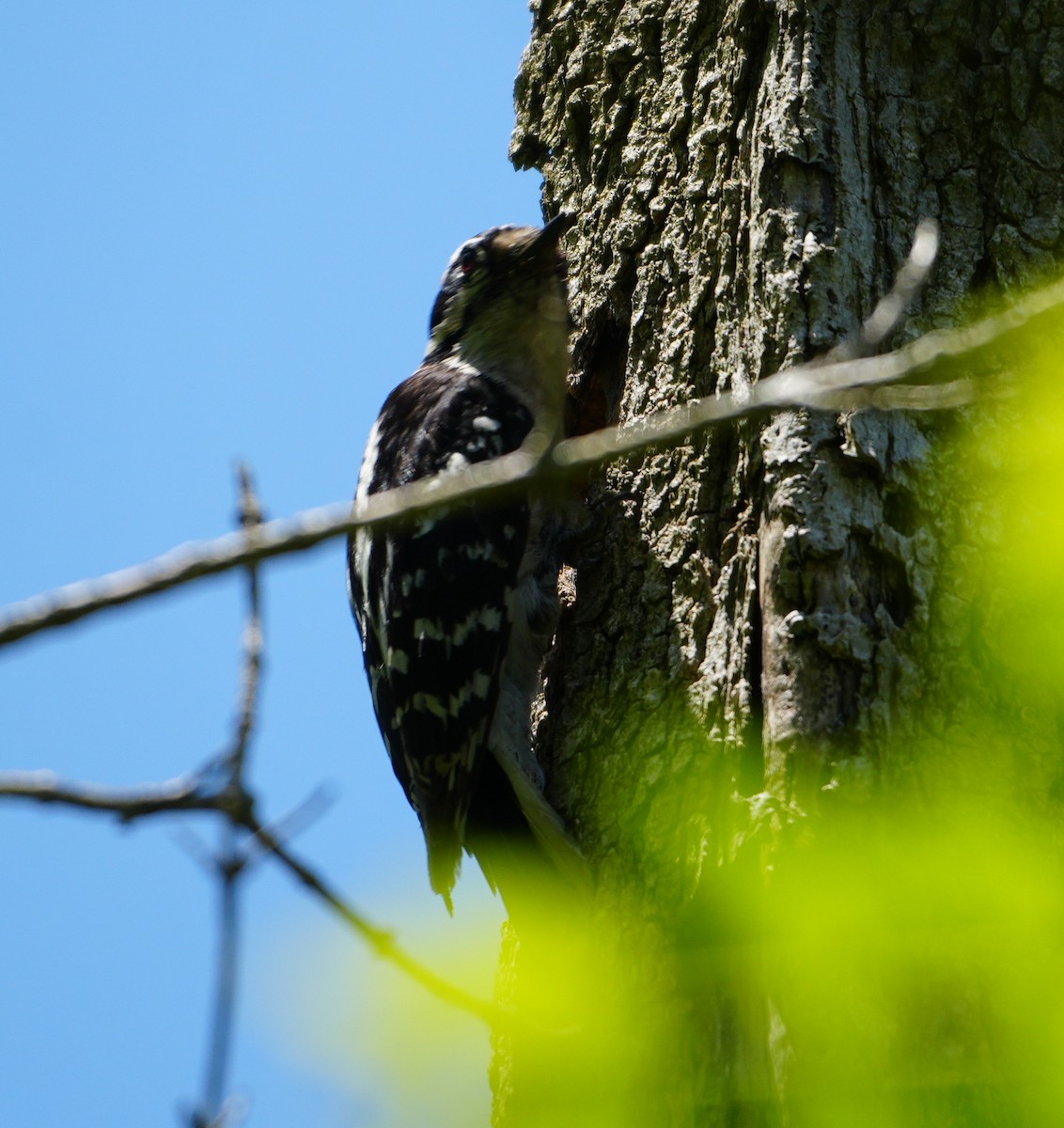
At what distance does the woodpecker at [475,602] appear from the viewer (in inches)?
124

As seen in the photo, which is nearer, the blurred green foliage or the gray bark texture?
the blurred green foliage

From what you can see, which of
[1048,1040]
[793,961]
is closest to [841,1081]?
[793,961]

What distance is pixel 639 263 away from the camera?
329 cm

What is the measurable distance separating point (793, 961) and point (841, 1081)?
0.61 feet

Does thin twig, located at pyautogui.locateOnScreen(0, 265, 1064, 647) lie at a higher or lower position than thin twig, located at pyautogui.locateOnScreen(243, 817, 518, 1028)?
higher

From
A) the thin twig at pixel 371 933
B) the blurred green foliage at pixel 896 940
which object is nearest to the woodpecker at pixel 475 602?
the blurred green foliage at pixel 896 940

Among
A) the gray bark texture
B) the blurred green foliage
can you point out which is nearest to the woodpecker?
the gray bark texture

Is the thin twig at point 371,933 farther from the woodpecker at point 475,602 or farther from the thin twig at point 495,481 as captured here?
the woodpecker at point 475,602

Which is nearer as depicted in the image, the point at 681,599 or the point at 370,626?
the point at 681,599

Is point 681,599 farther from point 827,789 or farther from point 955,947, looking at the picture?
point 955,947

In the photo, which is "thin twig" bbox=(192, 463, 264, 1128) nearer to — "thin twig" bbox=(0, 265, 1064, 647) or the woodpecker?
"thin twig" bbox=(0, 265, 1064, 647)

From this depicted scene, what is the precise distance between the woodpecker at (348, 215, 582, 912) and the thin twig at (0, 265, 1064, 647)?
1.50 m

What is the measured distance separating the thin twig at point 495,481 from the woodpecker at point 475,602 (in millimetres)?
1495

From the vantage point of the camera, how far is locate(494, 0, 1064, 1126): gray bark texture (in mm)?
2342
